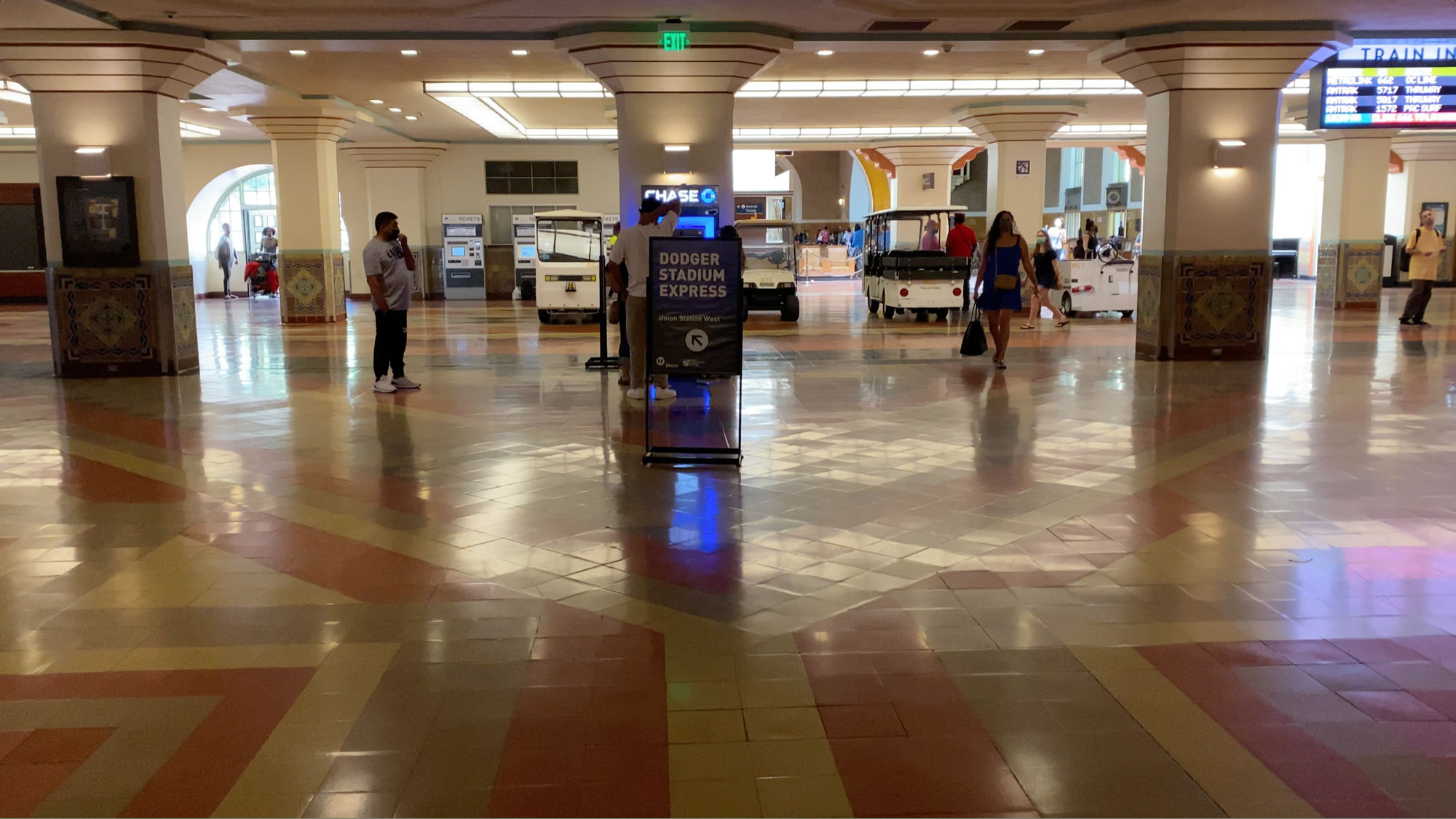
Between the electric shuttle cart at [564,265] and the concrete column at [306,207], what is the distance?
3388 millimetres

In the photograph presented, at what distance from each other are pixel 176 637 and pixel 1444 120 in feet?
40.6

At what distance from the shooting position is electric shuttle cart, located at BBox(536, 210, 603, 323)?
1633 centimetres

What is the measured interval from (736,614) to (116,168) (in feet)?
29.5

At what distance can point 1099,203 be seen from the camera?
34.4m

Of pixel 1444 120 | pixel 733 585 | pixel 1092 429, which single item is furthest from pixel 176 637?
pixel 1444 120

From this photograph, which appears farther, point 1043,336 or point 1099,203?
point 1099,203

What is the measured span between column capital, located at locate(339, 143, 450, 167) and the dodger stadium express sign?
1723cm

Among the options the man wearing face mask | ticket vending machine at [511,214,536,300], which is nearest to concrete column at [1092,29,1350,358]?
the man wearing face mask

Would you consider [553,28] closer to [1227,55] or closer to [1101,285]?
[1227,55]

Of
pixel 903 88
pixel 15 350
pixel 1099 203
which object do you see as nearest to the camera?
pixel 15 350

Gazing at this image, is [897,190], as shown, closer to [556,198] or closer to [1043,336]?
[556,198]

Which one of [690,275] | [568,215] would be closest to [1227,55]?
[690,275]

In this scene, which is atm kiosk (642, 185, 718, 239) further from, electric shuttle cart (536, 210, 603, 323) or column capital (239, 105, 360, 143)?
column capital (239, 105, 360, 143)

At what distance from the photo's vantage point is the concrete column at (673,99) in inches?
403
